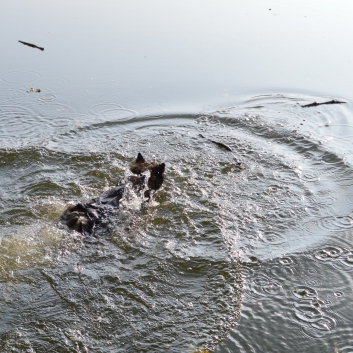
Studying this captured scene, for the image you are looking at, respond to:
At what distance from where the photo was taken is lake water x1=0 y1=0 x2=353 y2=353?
14.0 ft

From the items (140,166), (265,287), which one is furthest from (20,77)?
(265,287)

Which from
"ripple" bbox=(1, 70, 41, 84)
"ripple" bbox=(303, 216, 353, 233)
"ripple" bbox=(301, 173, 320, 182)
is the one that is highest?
"ripple" bbox=(1, 70, 41, 84)

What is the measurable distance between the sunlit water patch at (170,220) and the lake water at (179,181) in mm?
20

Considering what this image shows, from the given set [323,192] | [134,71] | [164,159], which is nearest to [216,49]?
[134,71]

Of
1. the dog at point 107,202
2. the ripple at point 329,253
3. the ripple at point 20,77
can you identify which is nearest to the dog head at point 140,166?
the dog at point 107,202

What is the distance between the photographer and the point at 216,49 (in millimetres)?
10617

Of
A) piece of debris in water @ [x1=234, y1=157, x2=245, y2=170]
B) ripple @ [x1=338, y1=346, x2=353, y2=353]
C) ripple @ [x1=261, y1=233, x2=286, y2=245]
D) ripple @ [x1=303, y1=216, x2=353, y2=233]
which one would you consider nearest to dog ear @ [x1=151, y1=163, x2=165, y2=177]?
piece of debris in water @ [x1=234, y1=157, x2=245, y2=170]

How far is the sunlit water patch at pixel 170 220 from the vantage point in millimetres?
4215

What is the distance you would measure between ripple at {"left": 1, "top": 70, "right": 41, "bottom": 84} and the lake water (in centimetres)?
4

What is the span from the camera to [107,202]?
5516mm

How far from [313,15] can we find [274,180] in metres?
7.72

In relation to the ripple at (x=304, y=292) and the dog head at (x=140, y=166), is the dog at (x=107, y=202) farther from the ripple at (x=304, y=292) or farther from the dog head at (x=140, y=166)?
the ripple at (x=304, y=292)

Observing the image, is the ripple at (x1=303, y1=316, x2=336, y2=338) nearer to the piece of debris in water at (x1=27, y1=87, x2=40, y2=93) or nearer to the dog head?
the dog head

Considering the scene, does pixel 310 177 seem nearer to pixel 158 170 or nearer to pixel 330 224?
pixel 330 224
